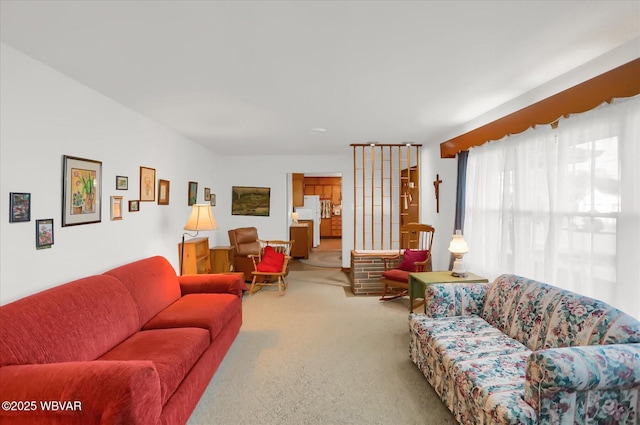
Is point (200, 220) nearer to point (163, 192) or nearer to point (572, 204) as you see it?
point (163, 192)

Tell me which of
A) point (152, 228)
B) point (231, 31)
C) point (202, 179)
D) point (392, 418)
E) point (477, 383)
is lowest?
point (392, 418)

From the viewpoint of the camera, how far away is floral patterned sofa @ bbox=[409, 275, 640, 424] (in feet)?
5.57

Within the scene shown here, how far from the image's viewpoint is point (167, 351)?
2311 millimetres

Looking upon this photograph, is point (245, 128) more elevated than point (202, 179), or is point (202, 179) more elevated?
point (245, 128)

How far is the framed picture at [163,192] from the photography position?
429 cm

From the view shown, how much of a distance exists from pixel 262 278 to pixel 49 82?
4416 millimetres

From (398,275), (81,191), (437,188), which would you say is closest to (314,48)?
(81,191)

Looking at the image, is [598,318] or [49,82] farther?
[49,82]

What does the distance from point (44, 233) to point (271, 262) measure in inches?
137

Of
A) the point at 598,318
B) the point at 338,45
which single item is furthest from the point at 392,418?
the point at 338,45

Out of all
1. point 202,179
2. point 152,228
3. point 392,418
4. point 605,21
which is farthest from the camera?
point 202,179

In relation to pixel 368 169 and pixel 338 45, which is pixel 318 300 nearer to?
pixel 368 169

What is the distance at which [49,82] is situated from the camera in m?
2.47

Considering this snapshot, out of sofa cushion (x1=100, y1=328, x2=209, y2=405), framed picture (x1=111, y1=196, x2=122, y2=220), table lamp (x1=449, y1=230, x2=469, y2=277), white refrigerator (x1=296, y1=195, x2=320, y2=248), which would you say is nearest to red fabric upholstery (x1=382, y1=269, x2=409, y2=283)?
table lamp (x1=449, y1=230, x2=469, y2=277)
